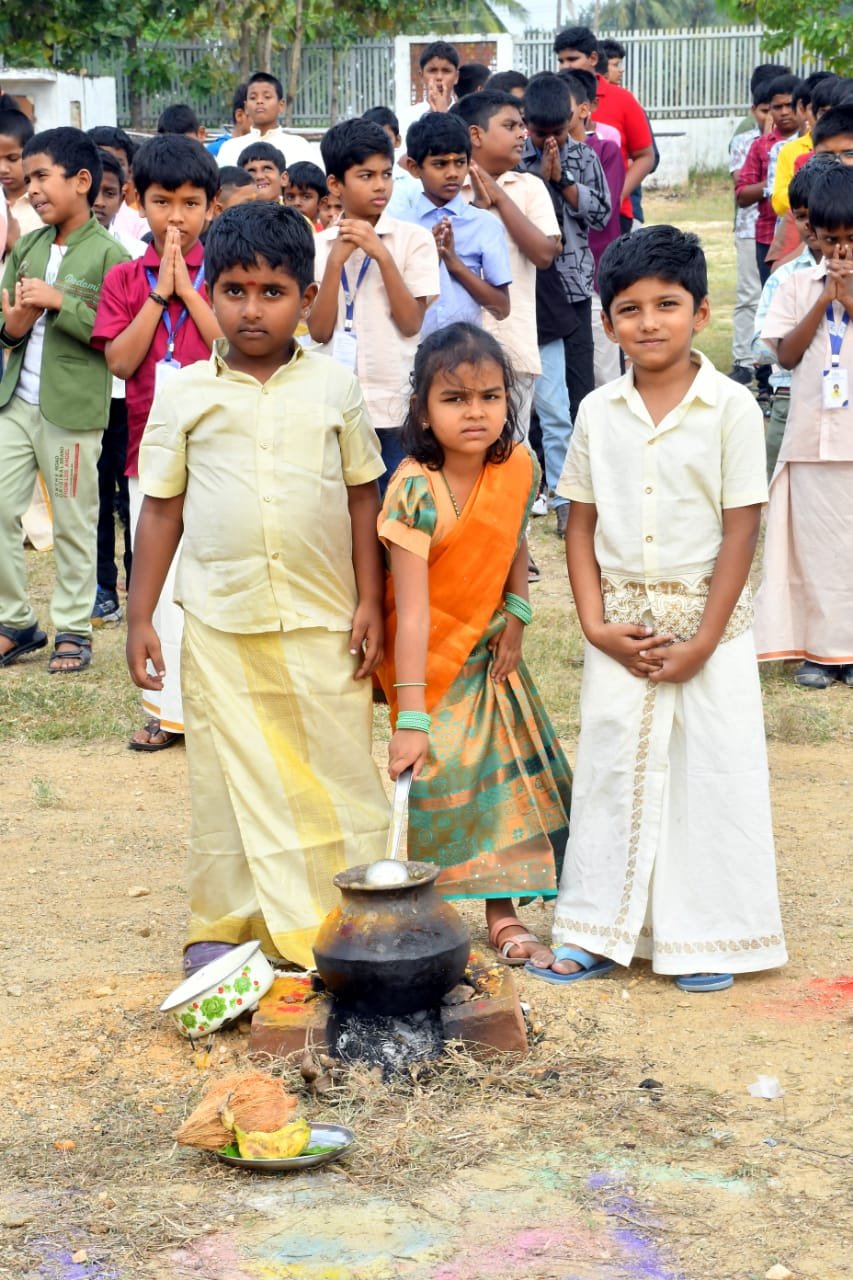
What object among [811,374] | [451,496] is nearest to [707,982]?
[451,496]

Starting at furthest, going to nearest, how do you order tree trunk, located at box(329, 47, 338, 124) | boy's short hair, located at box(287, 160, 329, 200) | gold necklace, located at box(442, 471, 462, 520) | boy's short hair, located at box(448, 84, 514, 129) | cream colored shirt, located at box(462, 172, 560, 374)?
tree trunk, located at box(329, 47, 338, 124) < boy's short hair, located at box(287, 160, 329, 200) < cream colored shirt, located at box(462, 172, 560, 374) < boy's short hair, located at box(448, 84, 514, 129) < gold necklace, located at box(442, 471, 462, 520)

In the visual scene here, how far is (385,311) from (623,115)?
5141mm

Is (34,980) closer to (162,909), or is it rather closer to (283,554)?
(162,909)

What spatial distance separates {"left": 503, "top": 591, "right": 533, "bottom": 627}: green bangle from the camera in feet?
12.7

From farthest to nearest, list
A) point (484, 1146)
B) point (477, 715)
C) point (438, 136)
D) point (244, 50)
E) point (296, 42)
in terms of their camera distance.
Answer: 1. point (296, 42)
2. point (244, 50)
3. point (438, 136)
4. point (477, 715)
5. point (484, 1146)

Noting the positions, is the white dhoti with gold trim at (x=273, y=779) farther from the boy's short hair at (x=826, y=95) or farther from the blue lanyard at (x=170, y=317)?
the boy's short hair at (x=826, y=95)

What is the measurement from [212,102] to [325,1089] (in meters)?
28.0

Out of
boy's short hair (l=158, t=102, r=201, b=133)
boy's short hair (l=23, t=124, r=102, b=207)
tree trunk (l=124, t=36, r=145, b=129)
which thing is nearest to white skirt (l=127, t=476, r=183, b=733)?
boy's short hair (l=23, t=124, r=102, b=207)

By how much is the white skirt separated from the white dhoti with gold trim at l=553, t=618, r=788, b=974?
5.93 feet

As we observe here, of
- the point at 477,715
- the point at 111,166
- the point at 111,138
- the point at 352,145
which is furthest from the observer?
the point at 111,138

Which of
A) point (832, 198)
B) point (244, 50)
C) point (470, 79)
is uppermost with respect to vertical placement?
point (244, 50)

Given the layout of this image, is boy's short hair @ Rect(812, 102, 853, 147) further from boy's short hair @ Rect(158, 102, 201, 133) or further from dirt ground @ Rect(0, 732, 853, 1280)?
boy's short hair @ Rect(158, 102, 201, 133)

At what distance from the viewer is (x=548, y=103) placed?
8.19m

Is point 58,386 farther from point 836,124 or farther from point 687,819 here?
point 687,819
